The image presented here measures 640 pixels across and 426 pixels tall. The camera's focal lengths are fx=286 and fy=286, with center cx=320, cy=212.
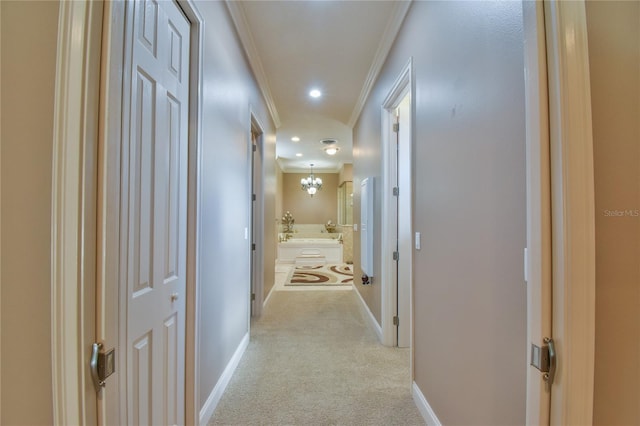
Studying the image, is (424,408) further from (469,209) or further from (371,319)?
(371,319)

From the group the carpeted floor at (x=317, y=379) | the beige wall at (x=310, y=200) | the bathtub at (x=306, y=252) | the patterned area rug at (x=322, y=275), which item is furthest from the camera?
the beige wall at (x=310, y=200)

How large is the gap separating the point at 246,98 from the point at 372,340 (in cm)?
270

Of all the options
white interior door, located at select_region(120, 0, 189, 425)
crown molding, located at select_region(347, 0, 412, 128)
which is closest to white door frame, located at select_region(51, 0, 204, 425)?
white interior door, located at select_region(120, 0, 189, 425)

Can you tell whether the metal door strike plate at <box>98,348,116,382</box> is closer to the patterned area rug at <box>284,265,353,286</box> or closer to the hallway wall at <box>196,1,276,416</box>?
the hallway wall at <box>196,1,276,416</box>

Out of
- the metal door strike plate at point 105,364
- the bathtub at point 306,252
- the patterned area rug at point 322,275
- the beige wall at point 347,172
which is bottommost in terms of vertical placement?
the patterned area rug at point 322,275

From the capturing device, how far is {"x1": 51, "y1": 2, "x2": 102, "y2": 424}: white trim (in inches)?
24.4

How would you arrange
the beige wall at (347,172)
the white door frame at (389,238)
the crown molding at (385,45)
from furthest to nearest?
the beige wall at (347,172) → the white door frame at (389,238) → the crown molding at (385,45)

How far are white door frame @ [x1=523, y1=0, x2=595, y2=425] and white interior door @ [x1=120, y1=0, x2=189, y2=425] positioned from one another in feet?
3.80

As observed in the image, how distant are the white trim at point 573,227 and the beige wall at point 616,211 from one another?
0.06m

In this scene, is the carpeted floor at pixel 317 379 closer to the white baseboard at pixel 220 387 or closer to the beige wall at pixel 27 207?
the white baseboard at pixel 220 387

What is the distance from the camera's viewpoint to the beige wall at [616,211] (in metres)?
0.67

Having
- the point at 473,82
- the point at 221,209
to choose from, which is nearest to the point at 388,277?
the point at 221,209

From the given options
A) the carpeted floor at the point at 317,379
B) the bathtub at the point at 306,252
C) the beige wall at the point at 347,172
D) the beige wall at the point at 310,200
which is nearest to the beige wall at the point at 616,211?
the carpeted floor at the point at 317,379

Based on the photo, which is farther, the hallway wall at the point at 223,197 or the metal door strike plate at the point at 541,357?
the hallway wall at the point at 223,197
